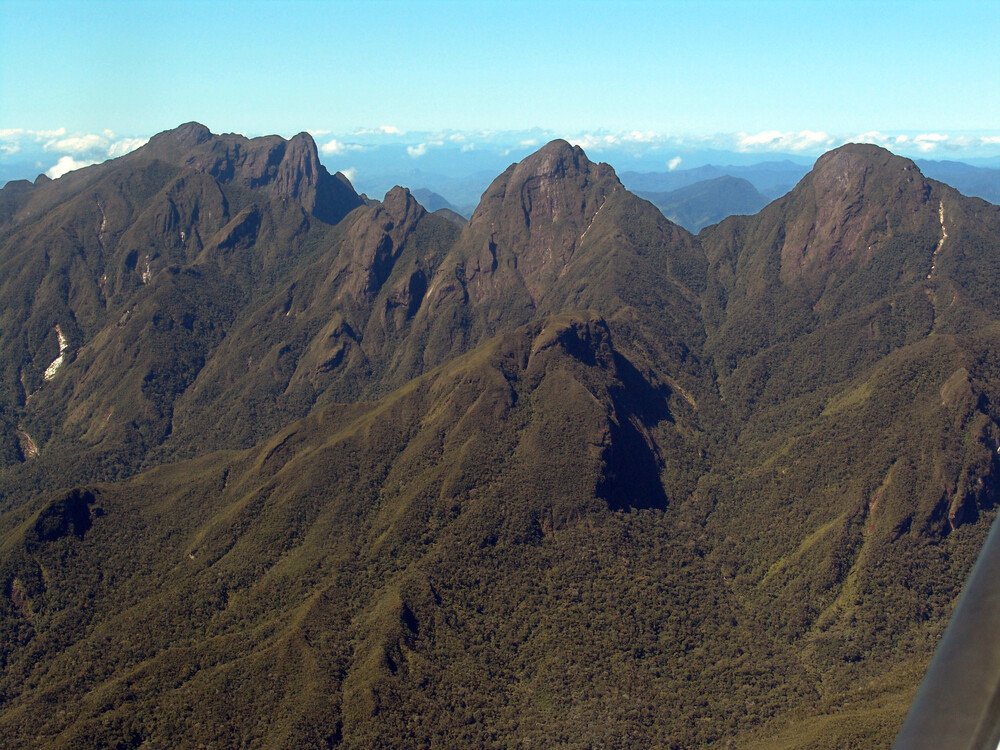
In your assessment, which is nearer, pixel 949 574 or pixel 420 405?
pixel 949 574

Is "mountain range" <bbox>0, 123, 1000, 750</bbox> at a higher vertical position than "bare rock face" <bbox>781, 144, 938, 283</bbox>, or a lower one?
lower

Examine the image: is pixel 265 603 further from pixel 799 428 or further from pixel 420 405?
pixel 799 428

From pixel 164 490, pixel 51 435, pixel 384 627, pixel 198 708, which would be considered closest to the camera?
pixel 198 708

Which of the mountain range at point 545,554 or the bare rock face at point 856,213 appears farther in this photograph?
the bare rock face at point 856,213

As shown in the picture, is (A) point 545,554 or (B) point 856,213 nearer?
(A) point 545,554

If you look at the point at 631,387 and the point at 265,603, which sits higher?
the point at 631,387

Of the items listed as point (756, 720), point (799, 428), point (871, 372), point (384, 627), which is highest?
point (871, 372)

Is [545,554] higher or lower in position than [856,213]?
lower

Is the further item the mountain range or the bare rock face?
the bare rock face

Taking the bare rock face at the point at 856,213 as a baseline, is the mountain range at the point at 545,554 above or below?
below

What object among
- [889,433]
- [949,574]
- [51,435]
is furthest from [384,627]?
[51,435]

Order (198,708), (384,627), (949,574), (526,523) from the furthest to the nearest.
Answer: (526,523), (949,574), (384,627), (198,708)
